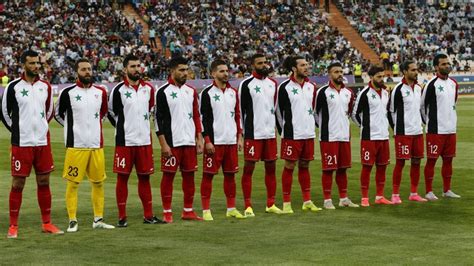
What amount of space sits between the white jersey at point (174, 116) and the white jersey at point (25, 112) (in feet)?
5.31

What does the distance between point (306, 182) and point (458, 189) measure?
11.1 ft

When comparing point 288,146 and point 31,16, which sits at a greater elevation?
point 31,16

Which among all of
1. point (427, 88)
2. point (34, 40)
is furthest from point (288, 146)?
point (34, 40)

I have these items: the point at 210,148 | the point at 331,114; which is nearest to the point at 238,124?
the point at 210,148

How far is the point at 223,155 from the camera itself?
46.3ft

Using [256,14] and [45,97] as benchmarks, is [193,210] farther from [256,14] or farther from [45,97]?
[256,14]

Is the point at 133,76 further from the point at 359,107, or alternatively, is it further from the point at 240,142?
the point at 359,107

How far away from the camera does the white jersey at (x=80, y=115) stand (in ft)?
42.6

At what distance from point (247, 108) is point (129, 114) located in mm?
1913

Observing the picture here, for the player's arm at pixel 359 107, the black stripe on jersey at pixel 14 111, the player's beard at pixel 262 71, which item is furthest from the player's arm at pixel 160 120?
the player's arm at pixel 359 107

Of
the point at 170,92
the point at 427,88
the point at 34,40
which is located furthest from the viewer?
the point at 34,40

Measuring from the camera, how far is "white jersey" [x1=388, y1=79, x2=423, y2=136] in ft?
52.1

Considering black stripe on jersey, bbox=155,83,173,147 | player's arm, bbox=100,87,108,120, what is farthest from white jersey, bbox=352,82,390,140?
player's arm, bbox=100,87,108,120

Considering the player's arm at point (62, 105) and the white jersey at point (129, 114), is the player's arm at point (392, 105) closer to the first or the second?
the white jersey at point (129, 114)
